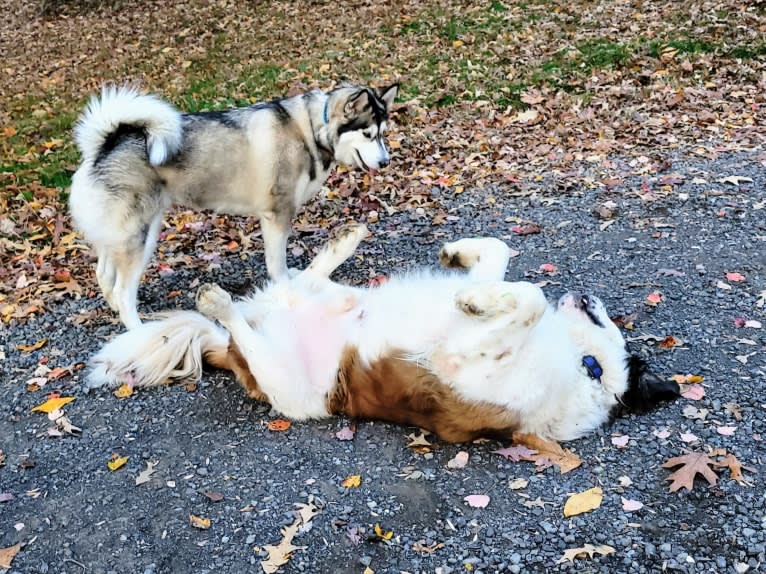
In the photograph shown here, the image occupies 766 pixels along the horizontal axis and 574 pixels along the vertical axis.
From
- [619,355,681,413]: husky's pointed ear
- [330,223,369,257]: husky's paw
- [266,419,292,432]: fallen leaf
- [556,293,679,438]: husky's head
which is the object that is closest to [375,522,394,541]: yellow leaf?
[266,419,292,432]: fallen leaf

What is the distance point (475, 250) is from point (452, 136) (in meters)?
4.97

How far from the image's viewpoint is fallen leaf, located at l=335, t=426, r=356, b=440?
3598 millimetres

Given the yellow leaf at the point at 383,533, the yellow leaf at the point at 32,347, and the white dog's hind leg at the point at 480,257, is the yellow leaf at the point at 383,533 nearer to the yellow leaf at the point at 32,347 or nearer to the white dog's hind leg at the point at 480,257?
the white dog's hind leg at the point at 480,257

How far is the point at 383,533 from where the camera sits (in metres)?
3.00

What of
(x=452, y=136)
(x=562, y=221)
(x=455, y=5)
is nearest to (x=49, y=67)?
(x=455, y=5)

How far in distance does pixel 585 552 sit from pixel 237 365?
212cm

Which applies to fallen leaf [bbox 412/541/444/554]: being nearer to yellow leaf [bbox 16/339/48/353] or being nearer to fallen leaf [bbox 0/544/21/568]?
fallen leaf [bbox 0/544/21/568]

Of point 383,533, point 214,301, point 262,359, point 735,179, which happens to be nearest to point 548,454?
point 383,533

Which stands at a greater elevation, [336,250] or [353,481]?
[336,250]

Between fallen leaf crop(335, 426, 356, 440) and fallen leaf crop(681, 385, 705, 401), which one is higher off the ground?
fallen leaf crop(681, 385, 705, 401)

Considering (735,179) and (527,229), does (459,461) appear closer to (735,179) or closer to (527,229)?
(527,229)

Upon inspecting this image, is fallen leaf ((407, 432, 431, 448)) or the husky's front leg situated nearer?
fallen leaf ((407, 432, 431, 448))

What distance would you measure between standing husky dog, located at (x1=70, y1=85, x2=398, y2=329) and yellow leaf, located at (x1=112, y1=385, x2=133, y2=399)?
0.78 metres

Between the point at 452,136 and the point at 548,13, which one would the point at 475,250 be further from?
the point at 548,13
